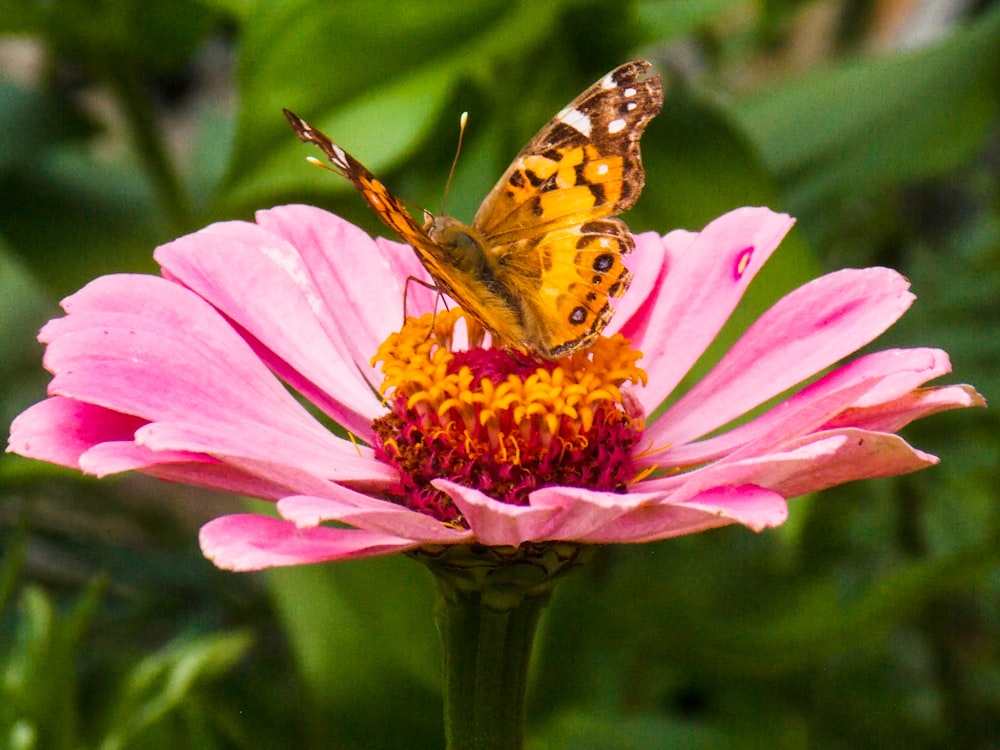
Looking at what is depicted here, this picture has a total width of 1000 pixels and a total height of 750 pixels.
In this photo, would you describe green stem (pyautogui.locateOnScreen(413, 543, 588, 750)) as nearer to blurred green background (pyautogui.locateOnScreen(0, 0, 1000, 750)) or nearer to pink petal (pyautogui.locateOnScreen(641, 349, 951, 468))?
pink petal (pyautogui.locateOnScreen(641, 349, 951, 468))

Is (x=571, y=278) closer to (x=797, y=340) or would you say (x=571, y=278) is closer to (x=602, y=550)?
(x=797, y=340)

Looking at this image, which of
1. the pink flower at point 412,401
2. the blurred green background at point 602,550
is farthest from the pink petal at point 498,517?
the blurred green background at point 602,550

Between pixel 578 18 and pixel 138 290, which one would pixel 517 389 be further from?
pixel 578 18

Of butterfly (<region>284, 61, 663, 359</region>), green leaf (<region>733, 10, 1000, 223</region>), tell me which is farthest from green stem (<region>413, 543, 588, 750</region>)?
green leaf (<region>733, 10, 1000, 223</region>)

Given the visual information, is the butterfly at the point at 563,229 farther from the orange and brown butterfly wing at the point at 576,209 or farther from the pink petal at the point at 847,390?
the pink petal at the point at 847,390

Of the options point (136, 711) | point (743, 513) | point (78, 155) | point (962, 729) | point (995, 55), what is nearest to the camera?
point (743, 513)

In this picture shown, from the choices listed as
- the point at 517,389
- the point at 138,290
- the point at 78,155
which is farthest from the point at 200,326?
the point at 78,155
